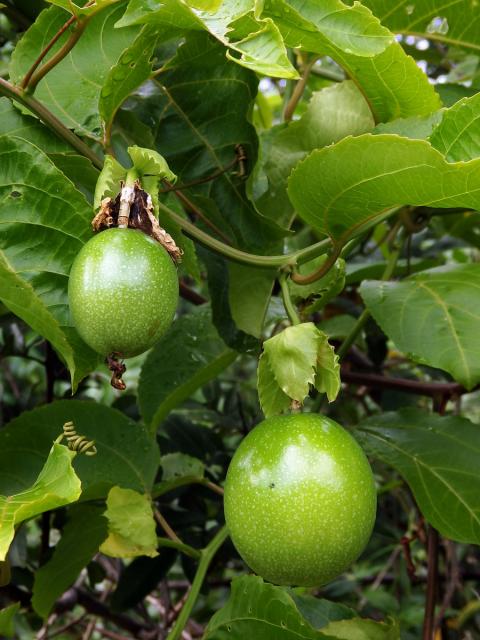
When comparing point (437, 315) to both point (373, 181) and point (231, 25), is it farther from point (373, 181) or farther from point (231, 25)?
point (231, 25)

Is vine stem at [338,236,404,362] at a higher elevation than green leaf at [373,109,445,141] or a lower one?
lower

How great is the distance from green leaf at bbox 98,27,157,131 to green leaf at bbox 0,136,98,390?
0.12m

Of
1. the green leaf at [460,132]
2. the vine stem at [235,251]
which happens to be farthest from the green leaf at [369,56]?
the vine stem at [235,251]

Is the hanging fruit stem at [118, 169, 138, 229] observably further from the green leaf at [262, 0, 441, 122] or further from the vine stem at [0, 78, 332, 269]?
the green leaf at [262, 0, 441, 122]

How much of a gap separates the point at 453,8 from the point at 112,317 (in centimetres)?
83

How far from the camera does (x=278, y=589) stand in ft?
3.15

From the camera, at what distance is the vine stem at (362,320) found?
1.34 meters

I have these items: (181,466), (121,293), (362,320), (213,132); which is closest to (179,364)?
(181,466)

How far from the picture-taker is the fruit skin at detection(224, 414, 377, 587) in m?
0.80

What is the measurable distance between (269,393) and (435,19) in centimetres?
74

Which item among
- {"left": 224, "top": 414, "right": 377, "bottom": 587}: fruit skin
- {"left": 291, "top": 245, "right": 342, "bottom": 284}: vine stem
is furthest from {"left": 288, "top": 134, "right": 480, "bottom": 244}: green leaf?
{"left": 224, "top": 414, "right": 377, "bottom": 587}: fruit skin

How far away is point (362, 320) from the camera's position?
134 centimetres

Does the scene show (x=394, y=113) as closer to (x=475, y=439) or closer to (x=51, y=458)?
(x=475, y=439)

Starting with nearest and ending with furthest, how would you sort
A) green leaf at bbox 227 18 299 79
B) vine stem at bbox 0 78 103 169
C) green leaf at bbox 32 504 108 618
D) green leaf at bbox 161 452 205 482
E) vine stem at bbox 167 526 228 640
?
1. green leaf at bbox 227 18 299 79
2. vine stem at bbox 0 78 103 169
3. vine stem at bbox 167 526 228 640
4. green leaf at bbox 32 504 108 618
5. green leaf at bbox 161 452 205 482
